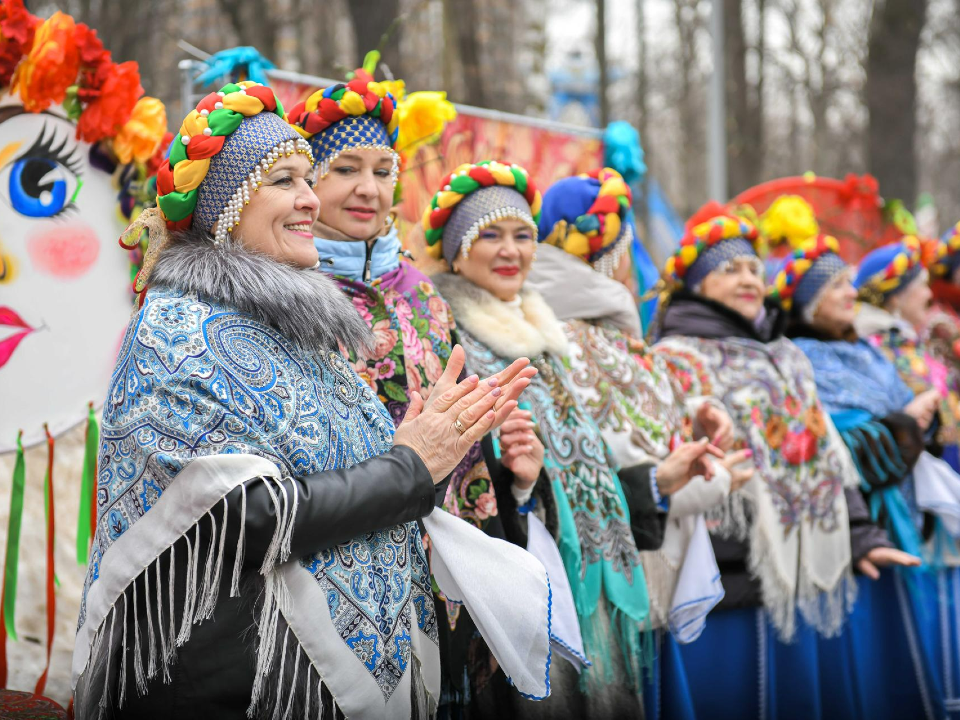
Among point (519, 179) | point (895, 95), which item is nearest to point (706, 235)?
point (519, 179)

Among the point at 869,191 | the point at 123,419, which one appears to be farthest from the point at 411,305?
the point at 869,191

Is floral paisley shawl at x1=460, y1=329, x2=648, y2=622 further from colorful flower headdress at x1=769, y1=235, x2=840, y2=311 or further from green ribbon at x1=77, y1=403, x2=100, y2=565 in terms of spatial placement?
colorful flower headdress at x1=769, y1=235, x2=840, y2=311

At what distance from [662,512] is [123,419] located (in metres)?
1.93

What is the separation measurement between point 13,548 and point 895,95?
8762 mm

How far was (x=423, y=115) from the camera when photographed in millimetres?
3363

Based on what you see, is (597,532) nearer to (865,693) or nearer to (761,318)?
(761,318)

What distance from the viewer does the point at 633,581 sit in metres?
2.93

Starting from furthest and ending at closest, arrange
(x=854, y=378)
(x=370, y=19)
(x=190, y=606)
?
(x=370, y=19) → (x=854, y=378) → (x=190, y=606)

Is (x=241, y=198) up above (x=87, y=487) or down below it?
above

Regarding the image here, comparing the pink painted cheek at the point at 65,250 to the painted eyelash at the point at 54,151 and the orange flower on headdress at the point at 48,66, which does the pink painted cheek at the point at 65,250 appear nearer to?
the painted eyelash at the point at 54,151

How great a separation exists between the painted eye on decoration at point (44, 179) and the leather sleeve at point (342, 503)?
1.53 m

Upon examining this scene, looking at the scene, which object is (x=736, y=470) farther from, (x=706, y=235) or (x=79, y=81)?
(x=79, y=81)

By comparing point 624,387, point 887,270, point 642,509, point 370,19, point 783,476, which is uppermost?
point 370,19

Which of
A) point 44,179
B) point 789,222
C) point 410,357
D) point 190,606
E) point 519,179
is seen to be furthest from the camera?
point 789,222
